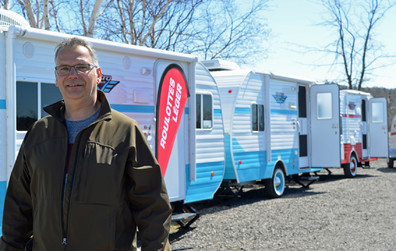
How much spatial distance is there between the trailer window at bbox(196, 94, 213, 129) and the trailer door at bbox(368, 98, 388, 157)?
10.2 m

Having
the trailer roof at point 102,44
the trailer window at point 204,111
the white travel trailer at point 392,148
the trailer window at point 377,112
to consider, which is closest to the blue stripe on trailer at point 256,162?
the trailer window at point 204,111

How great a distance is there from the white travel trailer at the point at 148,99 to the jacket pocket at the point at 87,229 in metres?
3.29

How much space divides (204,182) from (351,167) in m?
8.77

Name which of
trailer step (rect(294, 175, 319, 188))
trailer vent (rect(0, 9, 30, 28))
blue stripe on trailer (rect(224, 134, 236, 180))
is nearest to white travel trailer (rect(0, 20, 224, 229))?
trailer vent (rect(0, 9, 30, 28))

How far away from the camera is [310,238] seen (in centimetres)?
706

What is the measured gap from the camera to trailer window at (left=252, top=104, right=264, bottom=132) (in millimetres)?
10570

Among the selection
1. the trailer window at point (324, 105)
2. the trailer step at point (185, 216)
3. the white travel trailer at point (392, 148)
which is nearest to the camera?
the trailer step at point (185, 216)

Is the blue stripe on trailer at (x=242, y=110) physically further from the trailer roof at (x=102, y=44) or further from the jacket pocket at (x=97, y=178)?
the jacket pocket at (x=97, y=178)

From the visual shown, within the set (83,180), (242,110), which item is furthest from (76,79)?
(242,110)

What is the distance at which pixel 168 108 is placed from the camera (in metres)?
7.20

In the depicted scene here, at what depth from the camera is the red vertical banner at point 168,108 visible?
276 inches

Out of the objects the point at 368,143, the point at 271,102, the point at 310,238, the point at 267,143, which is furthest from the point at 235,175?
the point at 368,143

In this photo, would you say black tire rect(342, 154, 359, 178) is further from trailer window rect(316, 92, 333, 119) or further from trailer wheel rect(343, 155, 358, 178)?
trailer window rect(316, 92, 333, 119)

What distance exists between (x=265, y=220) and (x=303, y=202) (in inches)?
84.3
